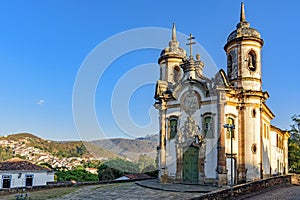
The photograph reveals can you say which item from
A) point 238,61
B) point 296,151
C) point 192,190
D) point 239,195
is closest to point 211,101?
point 238,61

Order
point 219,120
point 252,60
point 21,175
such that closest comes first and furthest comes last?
1. point 219,120
2. point 252,60
3. point 21,175

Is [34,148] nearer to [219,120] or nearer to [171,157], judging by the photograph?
[171,157]

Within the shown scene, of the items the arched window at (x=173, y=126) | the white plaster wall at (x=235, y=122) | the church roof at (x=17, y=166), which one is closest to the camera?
the white plaster wall at (x=235, y=122)

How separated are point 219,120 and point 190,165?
13.3 feet

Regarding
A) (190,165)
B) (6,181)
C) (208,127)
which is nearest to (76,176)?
(6,181)

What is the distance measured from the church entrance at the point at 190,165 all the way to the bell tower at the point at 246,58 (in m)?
5.82

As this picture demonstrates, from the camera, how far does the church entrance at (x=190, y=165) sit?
68.2 ft

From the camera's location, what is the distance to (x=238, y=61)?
2148cm

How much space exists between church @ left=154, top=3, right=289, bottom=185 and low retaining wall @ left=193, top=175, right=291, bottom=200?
1.38m

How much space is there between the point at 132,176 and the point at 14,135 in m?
73.0

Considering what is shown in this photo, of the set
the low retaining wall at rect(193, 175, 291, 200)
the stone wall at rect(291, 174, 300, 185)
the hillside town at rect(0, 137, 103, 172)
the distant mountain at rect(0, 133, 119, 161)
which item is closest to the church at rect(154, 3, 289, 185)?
the low retaining wall at rect(193, 175, 291, 200)

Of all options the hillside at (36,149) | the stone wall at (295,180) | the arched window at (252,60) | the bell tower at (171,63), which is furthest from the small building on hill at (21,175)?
A: the hillside at (36,149)

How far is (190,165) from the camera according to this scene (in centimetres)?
2120

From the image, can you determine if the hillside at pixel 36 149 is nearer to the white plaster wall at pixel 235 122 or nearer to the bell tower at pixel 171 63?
the bell tower at pixel 171 63
